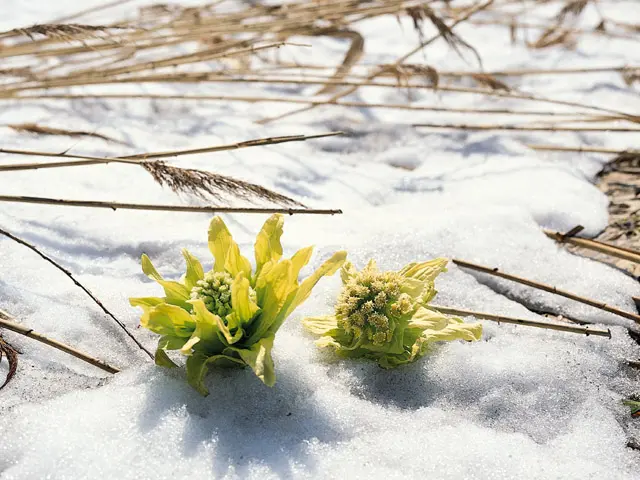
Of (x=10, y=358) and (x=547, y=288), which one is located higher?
(x=10, y=358)

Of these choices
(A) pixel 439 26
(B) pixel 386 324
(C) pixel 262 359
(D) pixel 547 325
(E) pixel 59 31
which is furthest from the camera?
(A) pixel 439 26

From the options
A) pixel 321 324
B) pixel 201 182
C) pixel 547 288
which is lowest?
pixel 547 288

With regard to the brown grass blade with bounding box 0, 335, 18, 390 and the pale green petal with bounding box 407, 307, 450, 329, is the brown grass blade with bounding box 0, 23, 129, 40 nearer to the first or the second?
the brown grass blade with bounding box 0, 335, 18, 390

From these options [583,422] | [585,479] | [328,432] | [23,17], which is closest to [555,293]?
[583,422]

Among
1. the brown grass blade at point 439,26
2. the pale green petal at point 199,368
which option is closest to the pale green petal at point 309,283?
the pale green petal at point 199,368

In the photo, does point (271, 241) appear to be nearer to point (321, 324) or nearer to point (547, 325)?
point (321, 324)

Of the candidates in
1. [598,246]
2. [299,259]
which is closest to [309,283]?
[299,259]

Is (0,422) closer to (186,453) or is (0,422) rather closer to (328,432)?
(186,453)
